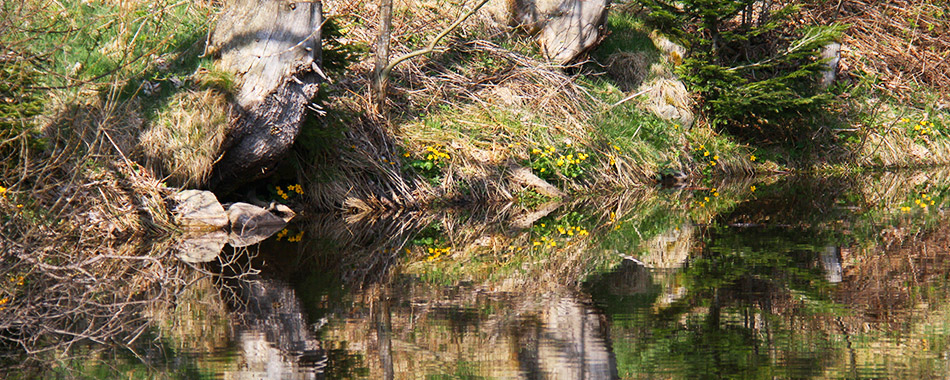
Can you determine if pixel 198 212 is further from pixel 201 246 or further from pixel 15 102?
pixel 15 102

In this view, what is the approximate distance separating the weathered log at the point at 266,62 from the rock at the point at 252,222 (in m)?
0.52

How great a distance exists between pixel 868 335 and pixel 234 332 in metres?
3.03

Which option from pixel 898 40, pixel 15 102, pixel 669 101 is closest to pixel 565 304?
pixel 15 102

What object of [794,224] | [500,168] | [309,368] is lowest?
[309,368]

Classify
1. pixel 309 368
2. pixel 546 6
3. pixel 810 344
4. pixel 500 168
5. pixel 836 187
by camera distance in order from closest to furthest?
pixel 309 368 < pixel 810 344 < pixel 500 168 < pixel 836 187 < pixel 546 6

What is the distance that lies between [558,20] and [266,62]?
5398 millimetres

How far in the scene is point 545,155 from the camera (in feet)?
35.3

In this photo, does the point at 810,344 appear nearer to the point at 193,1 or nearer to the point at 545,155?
the point at 545,155

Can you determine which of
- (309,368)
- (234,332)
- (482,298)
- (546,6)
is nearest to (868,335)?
(482,298)

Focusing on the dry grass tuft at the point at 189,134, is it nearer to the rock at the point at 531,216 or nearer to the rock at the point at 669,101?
the rock at the point at 531,216

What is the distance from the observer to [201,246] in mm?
7191

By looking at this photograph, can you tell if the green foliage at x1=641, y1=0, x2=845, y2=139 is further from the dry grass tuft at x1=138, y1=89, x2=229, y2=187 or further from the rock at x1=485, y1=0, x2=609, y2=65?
the dry grass tuft at x1=138, y1=89, x2=229, y2=187

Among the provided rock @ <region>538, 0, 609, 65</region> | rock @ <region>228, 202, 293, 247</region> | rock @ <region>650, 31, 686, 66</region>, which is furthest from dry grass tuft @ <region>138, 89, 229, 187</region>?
rock @ <region>650, 31, 686, 66</region>

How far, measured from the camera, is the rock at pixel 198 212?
8039 mm
